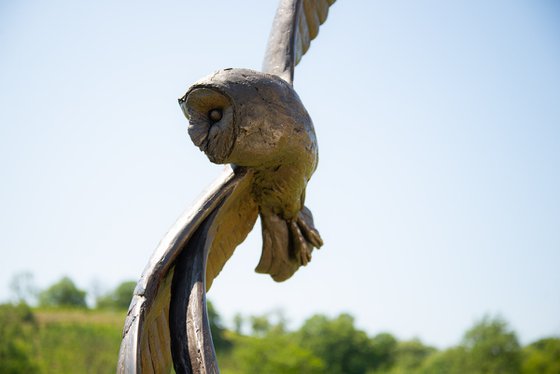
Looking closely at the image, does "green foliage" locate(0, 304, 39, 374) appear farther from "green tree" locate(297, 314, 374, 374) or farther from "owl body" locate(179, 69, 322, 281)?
"owl body" locate(179, 69, 322, 281)

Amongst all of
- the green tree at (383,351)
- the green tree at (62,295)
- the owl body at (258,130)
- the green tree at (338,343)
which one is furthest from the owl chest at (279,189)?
the green tree at (62,295)

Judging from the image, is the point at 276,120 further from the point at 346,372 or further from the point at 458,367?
the point at 346,372

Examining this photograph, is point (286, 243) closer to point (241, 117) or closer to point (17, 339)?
point (241, 117)

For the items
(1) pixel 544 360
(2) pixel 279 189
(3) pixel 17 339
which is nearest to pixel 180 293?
(2) pixel 279 189

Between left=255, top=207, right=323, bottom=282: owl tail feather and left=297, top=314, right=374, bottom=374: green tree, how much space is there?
4094 cm

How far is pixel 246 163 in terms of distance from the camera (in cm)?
174

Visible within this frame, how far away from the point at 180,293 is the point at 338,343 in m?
42.6

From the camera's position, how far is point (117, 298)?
46031 millimetres

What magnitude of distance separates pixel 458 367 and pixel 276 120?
35.6 meters

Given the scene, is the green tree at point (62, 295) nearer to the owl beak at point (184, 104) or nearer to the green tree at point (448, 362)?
the green tree at point (448, 362)

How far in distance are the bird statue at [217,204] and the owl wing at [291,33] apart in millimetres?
114

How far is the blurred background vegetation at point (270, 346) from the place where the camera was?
2662 cm

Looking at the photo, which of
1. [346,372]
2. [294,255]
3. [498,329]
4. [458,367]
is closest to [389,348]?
[346,372]

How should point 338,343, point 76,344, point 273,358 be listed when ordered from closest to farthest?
point 76,344
point 273,358
point 338,343
